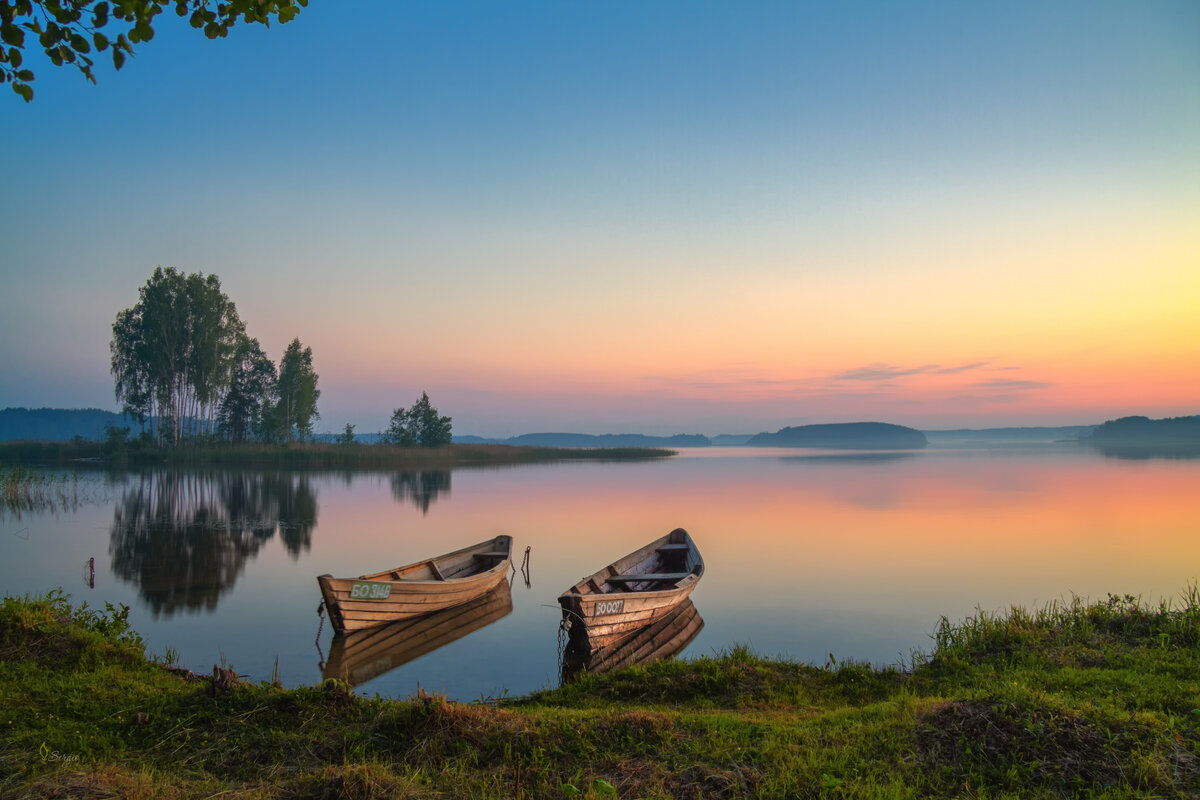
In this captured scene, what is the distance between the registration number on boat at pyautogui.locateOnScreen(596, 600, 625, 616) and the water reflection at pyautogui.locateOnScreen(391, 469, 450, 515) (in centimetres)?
2027

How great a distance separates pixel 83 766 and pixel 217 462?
59494 millimetres

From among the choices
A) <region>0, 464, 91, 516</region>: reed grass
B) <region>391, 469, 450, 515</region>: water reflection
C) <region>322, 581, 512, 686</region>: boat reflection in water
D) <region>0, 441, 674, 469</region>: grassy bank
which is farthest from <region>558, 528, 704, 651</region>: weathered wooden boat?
<region>0, 441, 674, 469</region>: grassy bank

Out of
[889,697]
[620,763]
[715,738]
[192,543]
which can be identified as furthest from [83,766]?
[192,543]

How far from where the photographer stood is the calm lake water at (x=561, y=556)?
37.8 ft

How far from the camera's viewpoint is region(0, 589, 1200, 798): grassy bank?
4.55 m

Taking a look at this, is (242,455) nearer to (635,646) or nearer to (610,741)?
(635,646)

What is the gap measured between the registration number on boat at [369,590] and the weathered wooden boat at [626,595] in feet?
10.8

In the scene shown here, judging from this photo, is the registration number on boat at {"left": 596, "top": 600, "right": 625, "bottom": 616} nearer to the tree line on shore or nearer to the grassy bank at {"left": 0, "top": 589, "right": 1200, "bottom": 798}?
the grassy bank at {"left": 0, "top": 589, "right": 1200, "bottom": 798}

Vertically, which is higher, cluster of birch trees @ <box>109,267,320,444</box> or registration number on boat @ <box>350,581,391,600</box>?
cluster of birch trees @ <box>109,267,320,444</box>

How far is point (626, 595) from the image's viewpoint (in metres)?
10.9

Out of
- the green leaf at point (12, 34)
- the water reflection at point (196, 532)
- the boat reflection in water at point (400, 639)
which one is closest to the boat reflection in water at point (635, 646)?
the boat reflection in water at point (400, 639)

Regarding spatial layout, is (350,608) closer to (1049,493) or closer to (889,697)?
(889,697)

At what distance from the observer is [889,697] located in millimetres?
7488

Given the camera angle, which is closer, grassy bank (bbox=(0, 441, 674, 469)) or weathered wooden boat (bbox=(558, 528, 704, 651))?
weathered wooden boat (bbox=(558, 528, 704, 651))
